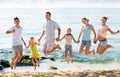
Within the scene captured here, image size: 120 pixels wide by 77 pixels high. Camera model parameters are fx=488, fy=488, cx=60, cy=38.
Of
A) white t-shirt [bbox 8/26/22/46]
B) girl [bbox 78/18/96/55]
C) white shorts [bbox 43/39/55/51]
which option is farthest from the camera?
girl [bbox 78/18/96/55]

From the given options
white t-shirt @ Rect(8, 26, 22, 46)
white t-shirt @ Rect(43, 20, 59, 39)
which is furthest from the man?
white t-shirt @ Rect(8, 26, 22, 46)

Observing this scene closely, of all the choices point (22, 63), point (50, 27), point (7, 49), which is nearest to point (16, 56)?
point (50, 27)

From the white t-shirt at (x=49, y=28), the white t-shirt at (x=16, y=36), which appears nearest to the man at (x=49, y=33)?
the white t-shirt at (x=49, y=28)

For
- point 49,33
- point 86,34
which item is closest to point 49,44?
point 49,33

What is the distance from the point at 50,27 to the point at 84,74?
4481 millimetres

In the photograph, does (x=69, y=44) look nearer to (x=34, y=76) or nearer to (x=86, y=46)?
(x=86, y=46)

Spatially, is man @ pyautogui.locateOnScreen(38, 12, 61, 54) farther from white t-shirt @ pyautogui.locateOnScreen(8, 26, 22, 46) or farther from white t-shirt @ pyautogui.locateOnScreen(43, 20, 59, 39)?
white t-shirt @ pyautogui.locateOnScreen(8, 26, 22, 46)

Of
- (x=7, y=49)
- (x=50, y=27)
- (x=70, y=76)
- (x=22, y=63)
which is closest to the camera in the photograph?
(x=50, y=27)

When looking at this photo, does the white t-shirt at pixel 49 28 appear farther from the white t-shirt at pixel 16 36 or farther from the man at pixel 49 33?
the white t-shirt at pixel 16 36

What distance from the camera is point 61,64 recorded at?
119ft

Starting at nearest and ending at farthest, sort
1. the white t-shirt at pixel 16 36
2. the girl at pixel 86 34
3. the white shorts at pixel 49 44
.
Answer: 1. the white t-shirt at pixel 16 36
2. the white shorts at pixel 49 44
3. the girl at pixel 86 34

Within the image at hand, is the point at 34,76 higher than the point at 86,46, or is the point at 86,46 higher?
the point at 86,46

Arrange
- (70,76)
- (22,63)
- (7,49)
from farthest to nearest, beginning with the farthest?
Result: (7,49)
(22,63)
(70,76)

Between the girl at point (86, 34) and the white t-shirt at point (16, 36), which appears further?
the girl at point (86, 34)
